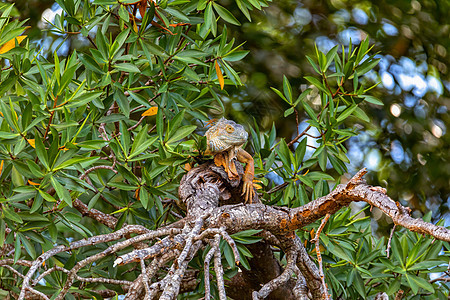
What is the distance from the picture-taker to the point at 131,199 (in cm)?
177

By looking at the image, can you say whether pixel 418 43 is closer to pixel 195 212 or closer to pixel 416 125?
pixel 416 125

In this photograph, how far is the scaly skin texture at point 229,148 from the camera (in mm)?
1729

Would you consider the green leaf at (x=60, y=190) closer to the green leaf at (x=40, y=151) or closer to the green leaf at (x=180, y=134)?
the green leaf at (x=40, y=151)

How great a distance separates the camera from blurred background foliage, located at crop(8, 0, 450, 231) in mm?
3096

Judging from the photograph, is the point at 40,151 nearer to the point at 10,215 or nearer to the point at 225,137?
the point at 10,215

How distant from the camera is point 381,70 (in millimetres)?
3275

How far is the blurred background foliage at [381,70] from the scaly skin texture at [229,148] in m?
1.24

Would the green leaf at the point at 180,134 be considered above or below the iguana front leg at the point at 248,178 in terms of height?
above

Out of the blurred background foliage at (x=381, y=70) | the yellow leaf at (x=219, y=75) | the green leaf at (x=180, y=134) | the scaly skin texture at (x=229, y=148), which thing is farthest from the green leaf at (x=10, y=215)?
the blurred background foliage at (x=381, y=70)

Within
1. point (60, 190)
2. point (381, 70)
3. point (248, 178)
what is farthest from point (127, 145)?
point (381, 70)

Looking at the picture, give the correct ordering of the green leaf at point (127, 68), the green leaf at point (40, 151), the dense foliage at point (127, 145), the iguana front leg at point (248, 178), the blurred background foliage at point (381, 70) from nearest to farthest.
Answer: the green leaf at point (40, 151) < the dense foliage at point (127, 145) < the green leaf at point (127, 68) < the iguana front leg at point (248, 178) < the blurred background foliage at point (381, 70)

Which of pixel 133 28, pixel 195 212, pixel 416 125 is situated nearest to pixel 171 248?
pixel 195 212

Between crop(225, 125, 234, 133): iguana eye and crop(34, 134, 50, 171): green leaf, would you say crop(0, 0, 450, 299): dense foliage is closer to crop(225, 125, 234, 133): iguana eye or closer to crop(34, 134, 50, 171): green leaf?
crop(34, 134, 50, 171): green leaf

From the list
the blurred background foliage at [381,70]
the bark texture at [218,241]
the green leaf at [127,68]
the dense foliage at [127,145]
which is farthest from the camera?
the blurred background foliage at [381,70]
